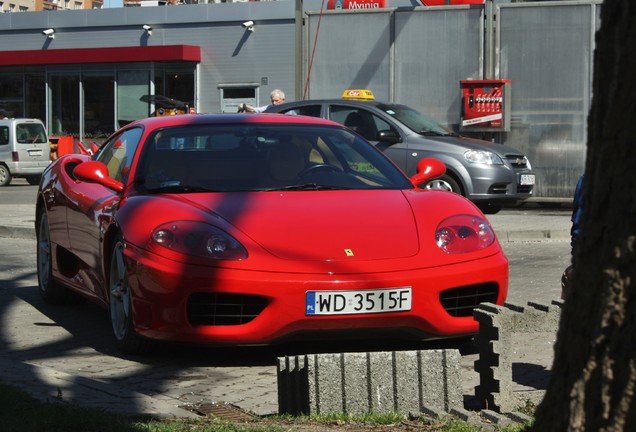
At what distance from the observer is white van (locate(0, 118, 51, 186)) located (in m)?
31.8

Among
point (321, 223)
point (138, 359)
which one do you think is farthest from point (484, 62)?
point (138, 359)

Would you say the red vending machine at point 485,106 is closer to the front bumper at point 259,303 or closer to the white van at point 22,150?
the front bumper at point 259,303

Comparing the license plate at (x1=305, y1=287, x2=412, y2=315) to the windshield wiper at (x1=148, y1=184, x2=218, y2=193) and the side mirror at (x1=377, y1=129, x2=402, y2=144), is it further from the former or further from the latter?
the side mirror at (x1=377, y1=129, x2=402, y2=144)

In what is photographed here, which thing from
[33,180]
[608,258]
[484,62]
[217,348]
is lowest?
[33,180]

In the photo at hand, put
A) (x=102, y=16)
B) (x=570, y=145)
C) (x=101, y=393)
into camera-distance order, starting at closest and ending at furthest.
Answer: (x=101, y=393) < (x=570, y=145) < (x=102, y=16)

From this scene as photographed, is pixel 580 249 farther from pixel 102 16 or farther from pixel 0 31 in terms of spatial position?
pixel 0 31

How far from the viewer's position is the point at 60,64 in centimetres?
4047

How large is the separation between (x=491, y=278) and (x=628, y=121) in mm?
4126

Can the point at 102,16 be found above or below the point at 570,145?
above

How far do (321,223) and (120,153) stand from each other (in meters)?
1.96

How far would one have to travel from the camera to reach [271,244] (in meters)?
6.21

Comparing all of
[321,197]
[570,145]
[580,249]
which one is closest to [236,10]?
[570,145]

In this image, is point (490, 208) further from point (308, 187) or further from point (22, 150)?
point (22, 150)

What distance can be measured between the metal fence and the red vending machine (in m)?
0.23
